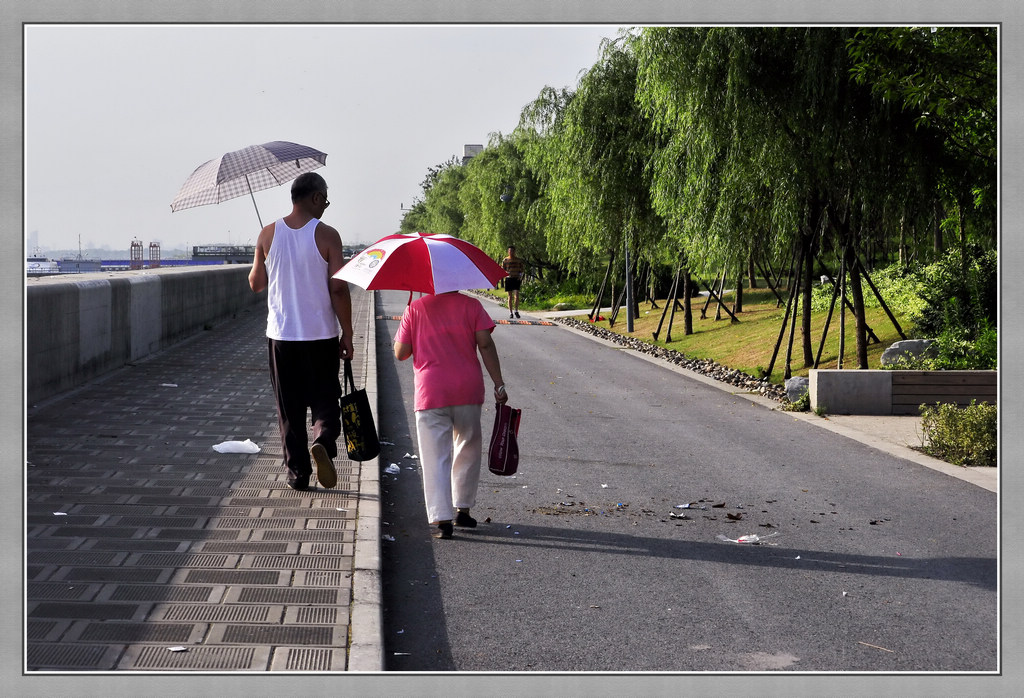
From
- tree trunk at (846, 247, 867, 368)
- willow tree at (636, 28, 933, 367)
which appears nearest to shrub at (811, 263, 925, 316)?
tree trunk at (846, 247, 867, 368)

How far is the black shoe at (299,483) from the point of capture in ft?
23.3

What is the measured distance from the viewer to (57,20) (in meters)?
4.71

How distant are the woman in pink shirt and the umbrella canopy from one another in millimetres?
172

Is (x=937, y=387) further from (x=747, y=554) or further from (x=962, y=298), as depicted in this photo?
(x=747, y=554)

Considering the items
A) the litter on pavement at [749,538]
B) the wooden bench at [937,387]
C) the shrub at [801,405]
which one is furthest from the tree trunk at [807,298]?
the litter on pavement at [749,538]

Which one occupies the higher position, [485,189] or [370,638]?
[485,189]

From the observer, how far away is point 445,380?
625 cm

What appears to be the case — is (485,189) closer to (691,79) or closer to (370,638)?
(691,79)

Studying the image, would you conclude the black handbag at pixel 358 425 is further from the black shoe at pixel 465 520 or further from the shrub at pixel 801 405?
the shrub at pixel 801 405

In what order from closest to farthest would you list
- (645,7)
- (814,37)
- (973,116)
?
(645,7) → (973,116) → (814,37)

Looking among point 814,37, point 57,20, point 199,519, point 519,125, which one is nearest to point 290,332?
point 199,519

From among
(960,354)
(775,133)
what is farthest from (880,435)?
(775,133)

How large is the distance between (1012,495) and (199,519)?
173 inches

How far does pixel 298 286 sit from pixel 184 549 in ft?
6.22
